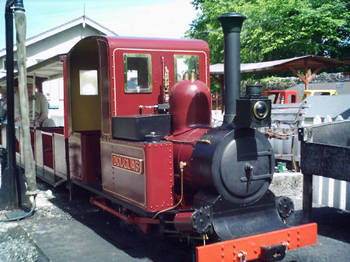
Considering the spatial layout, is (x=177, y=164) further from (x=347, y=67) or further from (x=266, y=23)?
(x=347, y=67)

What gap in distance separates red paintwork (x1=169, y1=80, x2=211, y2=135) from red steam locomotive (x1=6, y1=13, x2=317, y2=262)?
0.01 metres

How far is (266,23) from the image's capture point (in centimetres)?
2909

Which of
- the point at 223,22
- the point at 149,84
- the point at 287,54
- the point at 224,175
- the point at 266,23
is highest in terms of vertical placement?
the point at 266,23

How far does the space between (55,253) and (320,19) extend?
27.2 metres

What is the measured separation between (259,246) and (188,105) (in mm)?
1926

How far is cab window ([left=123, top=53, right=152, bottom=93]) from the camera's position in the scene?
5480 mm

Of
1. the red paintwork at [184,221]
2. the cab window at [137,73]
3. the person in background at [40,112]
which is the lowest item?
the red paintwork at [184,221]

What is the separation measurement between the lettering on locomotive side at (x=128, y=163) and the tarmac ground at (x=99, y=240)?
996 millimetres

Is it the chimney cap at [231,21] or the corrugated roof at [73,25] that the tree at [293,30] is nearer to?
the corrugated roof at [73,25]

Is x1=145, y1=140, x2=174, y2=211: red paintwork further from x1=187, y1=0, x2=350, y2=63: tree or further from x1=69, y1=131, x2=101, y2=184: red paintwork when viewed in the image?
x1=187, y1=0, x2=350, y2=63: tree

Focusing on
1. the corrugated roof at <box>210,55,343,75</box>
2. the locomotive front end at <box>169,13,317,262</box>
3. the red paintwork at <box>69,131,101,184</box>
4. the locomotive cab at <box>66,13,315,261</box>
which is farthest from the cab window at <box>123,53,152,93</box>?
the corrugated roof at <box>210,55,343,75</box>

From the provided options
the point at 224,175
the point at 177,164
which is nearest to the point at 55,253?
the point at 177,164

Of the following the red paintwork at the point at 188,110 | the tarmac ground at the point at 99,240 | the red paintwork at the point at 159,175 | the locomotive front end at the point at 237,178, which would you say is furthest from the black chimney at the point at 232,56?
the tarmac ground at the point at 99,240

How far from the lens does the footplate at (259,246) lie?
3.70 m
